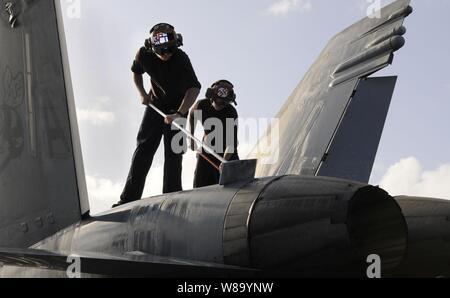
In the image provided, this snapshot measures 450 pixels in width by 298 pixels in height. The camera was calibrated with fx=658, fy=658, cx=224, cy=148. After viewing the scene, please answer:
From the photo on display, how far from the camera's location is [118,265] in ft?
13.1

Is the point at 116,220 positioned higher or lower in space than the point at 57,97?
lower

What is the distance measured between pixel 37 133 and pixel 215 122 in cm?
279

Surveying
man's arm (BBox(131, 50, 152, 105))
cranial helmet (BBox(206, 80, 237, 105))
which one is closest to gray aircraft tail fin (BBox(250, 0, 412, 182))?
cranial helmet (BBox(206, 80, 237, 105))

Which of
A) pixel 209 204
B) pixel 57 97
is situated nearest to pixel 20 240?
pixel 57 97

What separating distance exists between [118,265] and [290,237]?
1.05 metres

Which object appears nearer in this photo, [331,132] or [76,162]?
[76,162]

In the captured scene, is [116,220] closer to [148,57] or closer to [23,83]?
[23,83]

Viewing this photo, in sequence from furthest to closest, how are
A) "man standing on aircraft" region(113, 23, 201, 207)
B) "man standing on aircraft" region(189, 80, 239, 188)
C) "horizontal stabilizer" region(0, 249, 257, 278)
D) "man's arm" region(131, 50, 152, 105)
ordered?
1. "man standing on aircraft" region(189, 80, 239, 188)
2. "man's arm" region(131, 50, 152, 105)
3. "man standing on aircraft" region(113, 23, 201, 207)
4. "horizontal stabilizer" region(0, 249, 257, 278)

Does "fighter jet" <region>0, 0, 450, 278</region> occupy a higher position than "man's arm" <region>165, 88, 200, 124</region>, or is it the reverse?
"man's arm" <region>165, 88, 200, 124</region>

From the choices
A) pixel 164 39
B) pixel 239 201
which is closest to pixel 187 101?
pixel 164 39

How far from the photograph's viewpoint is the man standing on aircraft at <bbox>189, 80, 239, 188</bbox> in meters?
7.86

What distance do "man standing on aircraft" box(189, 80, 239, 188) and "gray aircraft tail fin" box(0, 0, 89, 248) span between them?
8.01 ft

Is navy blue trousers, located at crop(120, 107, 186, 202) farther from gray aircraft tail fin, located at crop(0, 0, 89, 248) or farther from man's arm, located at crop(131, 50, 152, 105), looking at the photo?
gray aircraft tail fin, located at crop(0, 0, 89, 248)

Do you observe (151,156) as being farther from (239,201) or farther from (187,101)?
(239,201)
